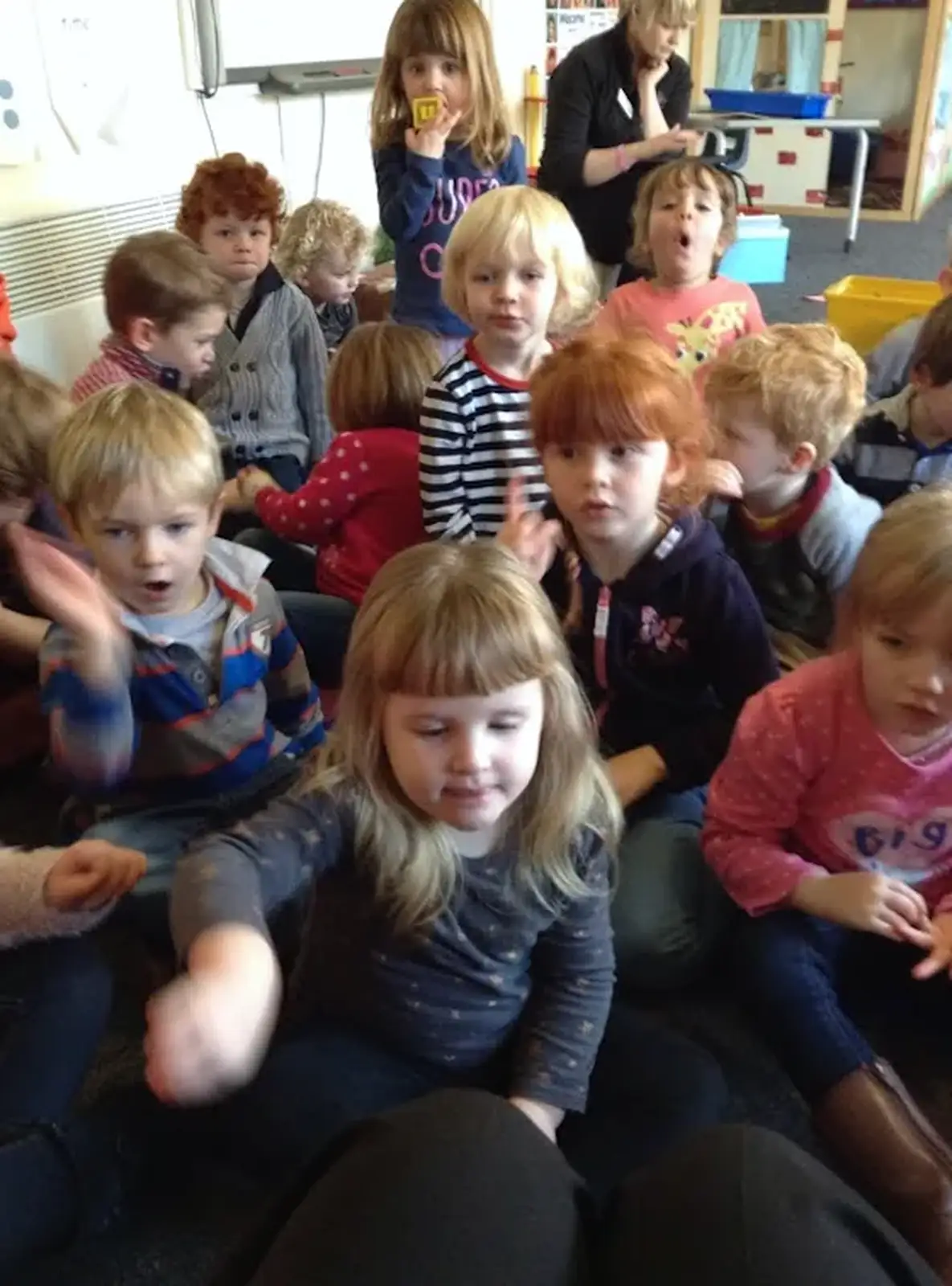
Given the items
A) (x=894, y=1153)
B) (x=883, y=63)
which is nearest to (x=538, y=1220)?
(x=894, y=1153)

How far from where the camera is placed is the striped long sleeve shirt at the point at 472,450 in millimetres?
1658

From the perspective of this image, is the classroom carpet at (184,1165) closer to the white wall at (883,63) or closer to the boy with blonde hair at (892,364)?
the boy with blonde hair at (892,364)

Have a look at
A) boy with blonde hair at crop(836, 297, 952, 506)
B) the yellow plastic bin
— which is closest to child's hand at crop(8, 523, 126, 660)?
boy with blonde hair at crop(836, 297, 952, 506)

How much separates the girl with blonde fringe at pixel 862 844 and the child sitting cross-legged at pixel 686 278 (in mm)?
1051

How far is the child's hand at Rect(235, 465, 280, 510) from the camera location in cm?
202

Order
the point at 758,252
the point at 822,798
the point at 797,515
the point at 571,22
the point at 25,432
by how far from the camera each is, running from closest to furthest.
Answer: the point at 822,798
the point at 25,432
the point at 797,515
the point at 758,252
the point at 571,22

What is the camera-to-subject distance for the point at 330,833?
0.94 metres

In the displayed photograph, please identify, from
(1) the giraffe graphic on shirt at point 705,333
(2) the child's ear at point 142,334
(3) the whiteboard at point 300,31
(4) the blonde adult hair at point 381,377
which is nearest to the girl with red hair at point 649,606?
(4) the blonde adult hair at point 381,377

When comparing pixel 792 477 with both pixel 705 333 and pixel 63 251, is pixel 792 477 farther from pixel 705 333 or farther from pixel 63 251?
pixel 63 251

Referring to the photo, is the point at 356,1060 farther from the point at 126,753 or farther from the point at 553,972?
the point at 126,753

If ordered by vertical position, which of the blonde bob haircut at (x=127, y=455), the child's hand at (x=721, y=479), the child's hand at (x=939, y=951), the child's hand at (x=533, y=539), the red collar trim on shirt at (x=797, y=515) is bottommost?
the child's hand at (x=939, y=951)

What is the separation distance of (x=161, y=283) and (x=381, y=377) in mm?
470

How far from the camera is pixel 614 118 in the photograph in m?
2.77

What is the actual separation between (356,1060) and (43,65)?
235cm
